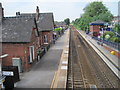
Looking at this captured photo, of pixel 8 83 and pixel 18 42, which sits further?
pixel 18 42

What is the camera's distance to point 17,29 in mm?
17234

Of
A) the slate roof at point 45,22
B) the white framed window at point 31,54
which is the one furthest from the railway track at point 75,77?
the slate roof at point 45,22

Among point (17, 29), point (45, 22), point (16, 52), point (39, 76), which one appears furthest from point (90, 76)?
point (45, 22)

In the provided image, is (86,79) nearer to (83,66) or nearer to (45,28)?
(83,66)

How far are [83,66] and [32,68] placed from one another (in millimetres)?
5692

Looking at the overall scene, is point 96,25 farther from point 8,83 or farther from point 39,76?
point 8,83

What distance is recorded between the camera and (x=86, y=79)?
580 inches

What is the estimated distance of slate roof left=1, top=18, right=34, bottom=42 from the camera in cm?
1614

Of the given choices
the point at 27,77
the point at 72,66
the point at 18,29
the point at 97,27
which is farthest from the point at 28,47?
the point at 97,27

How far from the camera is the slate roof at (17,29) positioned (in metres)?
16.1

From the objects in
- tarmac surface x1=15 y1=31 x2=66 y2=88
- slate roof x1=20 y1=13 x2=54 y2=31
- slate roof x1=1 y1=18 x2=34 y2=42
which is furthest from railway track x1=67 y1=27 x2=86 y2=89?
slate roof x1=20 y1=13 x2=54 y2=31

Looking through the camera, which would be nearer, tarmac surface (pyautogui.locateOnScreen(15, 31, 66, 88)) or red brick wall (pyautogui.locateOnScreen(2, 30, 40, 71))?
tarmac surface (pyautogui.locateOnScreen(15, 31, 66, 88))

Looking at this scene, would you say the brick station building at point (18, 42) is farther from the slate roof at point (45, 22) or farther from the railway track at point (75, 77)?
the slate roof at point (45, 22)

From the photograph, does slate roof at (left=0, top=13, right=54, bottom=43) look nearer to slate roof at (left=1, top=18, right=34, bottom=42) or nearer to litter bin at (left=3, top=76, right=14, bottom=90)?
slate roof at (left=1, top=18, right=34, bottom=42)
